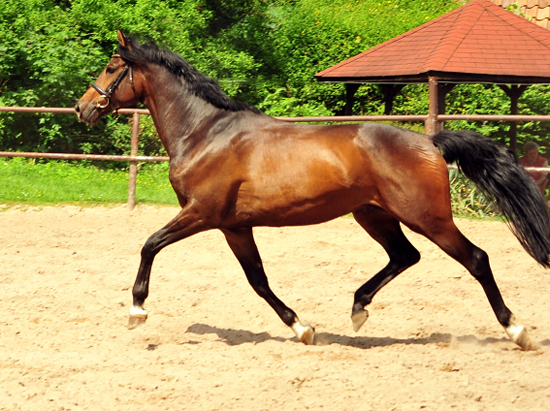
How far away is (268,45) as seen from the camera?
1355 cm

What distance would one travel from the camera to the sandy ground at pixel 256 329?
3.29 meters

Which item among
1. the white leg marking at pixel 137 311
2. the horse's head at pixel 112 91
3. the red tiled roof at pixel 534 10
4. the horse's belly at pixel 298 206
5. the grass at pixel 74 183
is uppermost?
the red tiled roof at pixel 534 10

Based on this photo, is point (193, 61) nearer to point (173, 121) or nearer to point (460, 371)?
point (173, 121)

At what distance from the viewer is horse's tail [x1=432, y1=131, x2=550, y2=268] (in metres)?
4.18

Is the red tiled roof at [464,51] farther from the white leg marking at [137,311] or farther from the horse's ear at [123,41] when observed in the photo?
the white leg marking at [137,311]

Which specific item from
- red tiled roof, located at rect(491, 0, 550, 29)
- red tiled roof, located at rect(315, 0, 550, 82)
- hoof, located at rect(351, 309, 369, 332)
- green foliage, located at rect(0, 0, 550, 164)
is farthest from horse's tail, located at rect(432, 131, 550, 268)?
red tiled roof, located at rect(491, 0, 550, 29)

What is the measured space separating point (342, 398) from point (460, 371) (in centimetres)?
77

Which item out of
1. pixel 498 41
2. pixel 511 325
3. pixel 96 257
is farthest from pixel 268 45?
pixel 511 325

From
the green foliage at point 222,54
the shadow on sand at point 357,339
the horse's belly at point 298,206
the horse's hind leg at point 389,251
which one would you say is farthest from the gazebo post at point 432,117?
the horse's belly at point 298,206

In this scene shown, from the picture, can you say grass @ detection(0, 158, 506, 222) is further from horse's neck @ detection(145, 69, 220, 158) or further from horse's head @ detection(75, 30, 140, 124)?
horse's neck @ detection(145, 69, 220, 158)

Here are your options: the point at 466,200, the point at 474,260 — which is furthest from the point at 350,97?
the point at 474,260

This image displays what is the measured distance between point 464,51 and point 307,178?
6.30 metres

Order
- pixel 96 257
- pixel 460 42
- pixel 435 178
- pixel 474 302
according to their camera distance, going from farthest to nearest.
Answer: pixel 460 42, pixel 96 257, pixel 474 302, pixel 435 178

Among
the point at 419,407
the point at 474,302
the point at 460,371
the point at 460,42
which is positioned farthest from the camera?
the point at 460,42
